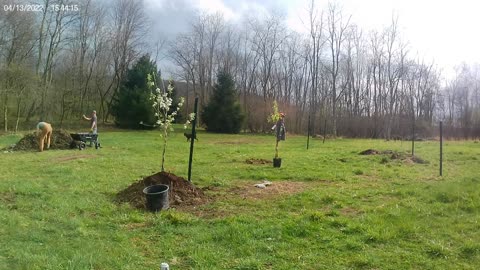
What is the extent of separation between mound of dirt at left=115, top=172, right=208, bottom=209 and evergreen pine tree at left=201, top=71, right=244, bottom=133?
3127 centimetres

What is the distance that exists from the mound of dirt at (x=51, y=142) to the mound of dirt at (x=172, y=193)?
441 inches

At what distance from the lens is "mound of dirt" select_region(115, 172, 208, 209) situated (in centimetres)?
673

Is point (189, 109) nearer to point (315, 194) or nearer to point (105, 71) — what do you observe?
point (105, 71)

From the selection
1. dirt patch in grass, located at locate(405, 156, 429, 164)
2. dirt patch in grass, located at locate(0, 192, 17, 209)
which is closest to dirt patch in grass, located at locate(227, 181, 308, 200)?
dirt patch in grass, located at locate(0, 192, 17, 209)

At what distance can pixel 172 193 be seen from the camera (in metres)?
6.98

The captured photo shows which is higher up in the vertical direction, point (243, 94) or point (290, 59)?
point (290, 59)

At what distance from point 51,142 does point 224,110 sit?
23.0 metres

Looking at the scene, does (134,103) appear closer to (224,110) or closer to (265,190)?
(224,110)

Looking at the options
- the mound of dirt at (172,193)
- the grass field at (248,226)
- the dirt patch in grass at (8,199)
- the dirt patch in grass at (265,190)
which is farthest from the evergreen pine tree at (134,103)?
the mound of dirt at (172,193)

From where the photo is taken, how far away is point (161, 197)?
20.7ft

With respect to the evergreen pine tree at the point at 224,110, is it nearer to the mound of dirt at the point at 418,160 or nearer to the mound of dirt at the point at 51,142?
the mound of dirt at the point at 51,142

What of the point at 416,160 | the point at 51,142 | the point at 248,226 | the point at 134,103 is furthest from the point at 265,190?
the point at 134,103

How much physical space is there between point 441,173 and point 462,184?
98.8 inches

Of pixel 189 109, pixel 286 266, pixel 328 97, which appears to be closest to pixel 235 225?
pixel 286 266
